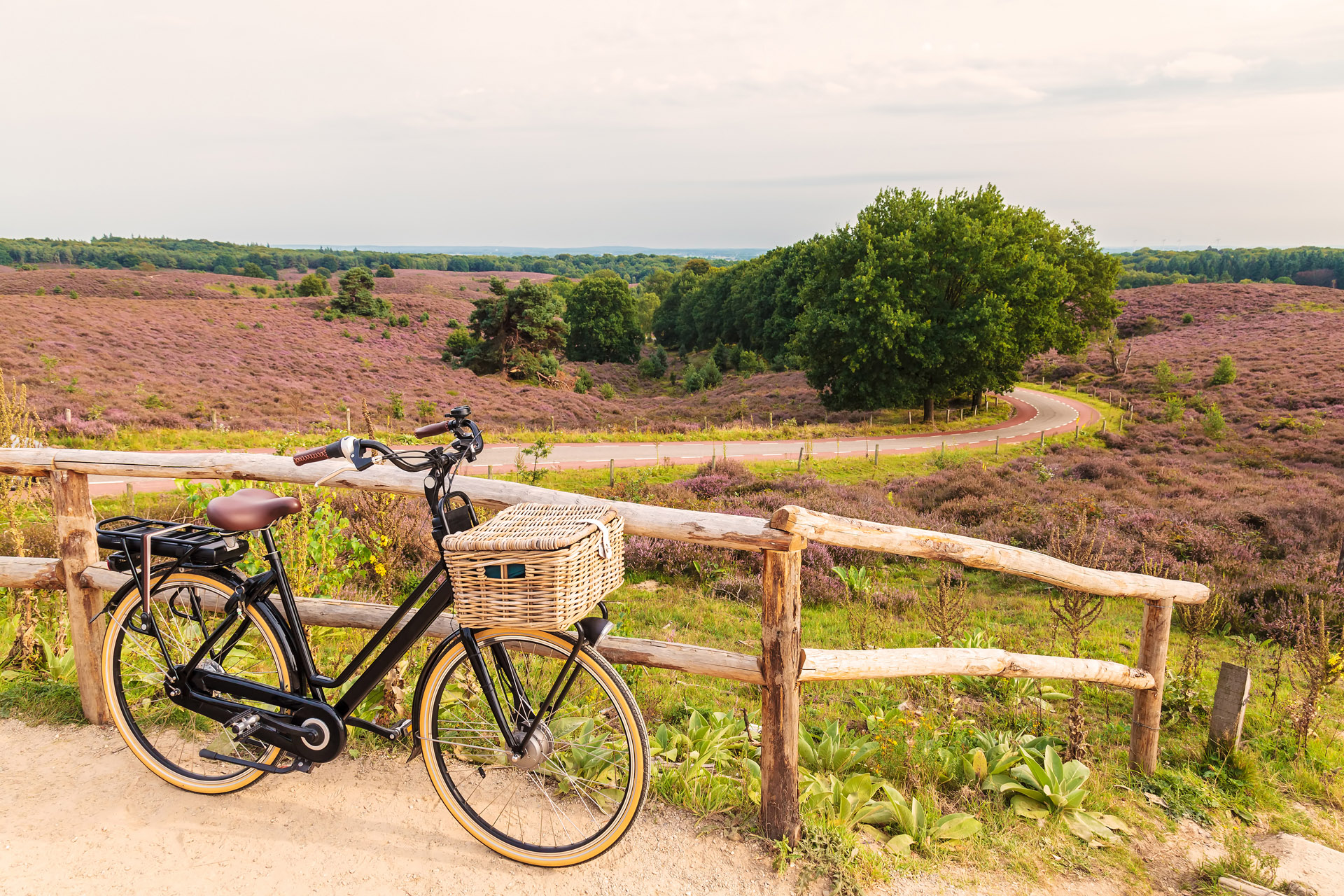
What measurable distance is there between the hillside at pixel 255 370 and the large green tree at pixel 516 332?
9.88 ft

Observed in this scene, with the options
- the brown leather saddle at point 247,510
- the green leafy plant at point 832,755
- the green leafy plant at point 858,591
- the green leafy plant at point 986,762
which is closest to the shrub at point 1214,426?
the green leafy plant at point 858,591

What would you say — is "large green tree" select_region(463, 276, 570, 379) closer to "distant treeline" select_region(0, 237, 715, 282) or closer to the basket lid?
"distant treeline" select_region(0, 237, 715, 282)

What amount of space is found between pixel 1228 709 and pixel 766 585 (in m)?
3.53

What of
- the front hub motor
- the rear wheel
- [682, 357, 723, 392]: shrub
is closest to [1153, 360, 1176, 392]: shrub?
[682, 357, 723, 392]: shrub

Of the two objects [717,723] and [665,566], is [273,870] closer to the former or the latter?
[717,723]

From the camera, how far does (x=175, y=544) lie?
128 inches

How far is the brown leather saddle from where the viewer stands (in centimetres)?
311

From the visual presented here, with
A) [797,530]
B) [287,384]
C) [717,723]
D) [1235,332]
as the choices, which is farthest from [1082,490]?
[1235,332]

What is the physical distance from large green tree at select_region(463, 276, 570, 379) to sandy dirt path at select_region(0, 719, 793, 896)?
1681 inches

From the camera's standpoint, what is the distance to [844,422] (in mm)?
32500

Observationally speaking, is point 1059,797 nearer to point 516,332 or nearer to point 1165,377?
point 1165,377

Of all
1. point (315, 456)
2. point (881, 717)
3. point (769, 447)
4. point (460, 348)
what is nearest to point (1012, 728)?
point (881, 717)

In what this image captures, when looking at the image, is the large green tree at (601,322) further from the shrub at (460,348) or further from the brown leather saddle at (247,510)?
the brown leather saddle at (247,510)

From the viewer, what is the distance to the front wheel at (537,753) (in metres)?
→ 2.92
